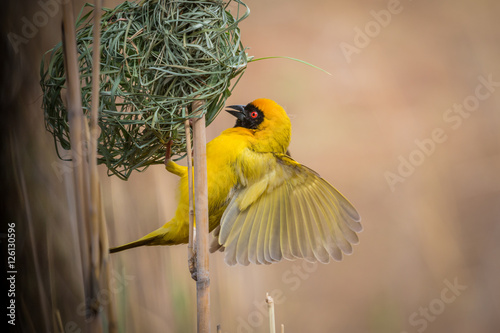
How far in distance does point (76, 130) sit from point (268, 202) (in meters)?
0.89

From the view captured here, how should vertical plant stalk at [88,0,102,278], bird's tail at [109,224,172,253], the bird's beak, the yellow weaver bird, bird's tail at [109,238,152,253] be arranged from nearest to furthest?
vertical plant stalk at [88,0,102,278] → bird's tail at [109,238,152,253] → bird's tail at [109,224,172,253] → the yellow weaver bird → the bird's beak

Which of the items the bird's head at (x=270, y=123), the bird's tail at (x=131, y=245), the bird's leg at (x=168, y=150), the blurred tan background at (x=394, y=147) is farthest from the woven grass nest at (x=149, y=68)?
the blurred tan background at (x=394, y=147)

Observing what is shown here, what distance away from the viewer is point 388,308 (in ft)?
9.62

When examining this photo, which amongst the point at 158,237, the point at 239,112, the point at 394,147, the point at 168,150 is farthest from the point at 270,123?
the point at 394,147

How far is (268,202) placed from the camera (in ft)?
5.33

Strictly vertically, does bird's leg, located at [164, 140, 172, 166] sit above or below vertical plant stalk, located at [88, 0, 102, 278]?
above

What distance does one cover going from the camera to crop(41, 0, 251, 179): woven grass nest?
1.17m

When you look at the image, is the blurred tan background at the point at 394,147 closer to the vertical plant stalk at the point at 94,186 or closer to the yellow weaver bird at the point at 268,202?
the yellow weaver bird at the point at 268,202

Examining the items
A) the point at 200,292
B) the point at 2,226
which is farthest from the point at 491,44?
the point at 2,226

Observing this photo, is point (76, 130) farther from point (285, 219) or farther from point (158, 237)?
point (285, 219)

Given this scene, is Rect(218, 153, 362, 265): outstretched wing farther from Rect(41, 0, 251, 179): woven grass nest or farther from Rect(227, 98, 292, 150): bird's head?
Rect(41, 0, 251, 179): woven grass nest

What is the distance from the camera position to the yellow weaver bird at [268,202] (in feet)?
5.11

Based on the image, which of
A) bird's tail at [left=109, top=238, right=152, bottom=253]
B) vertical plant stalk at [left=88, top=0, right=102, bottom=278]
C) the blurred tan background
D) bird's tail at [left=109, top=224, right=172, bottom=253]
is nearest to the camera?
vertical plant stalk at [left=88, top=0, right=102, bottom=278]

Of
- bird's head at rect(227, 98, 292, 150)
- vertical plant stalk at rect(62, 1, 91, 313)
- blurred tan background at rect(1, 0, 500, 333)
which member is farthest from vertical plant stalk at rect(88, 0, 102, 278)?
blurred tan background at rect(1, 0, 500, 333)
